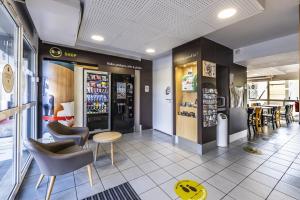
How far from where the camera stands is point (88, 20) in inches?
96.7

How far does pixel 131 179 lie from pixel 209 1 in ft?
9.47

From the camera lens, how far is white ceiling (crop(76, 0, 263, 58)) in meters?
1.96

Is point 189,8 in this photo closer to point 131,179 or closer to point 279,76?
point 131,179

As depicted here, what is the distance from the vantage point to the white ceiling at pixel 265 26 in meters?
2.19

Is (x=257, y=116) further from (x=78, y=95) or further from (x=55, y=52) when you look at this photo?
(x=55, y=52)

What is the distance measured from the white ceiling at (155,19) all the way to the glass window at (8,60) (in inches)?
40.5

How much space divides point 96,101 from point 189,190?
11.0 ft

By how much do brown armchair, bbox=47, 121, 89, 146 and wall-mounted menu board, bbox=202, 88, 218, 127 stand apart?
2667 millimetres

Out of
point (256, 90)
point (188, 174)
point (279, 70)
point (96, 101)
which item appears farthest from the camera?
point (256, 90)

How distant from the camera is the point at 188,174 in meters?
2.32

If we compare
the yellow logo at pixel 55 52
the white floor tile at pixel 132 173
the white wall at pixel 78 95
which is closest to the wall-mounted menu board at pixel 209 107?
the white floor tile at pixel 132 173

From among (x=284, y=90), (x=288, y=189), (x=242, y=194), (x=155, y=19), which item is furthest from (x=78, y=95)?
(x=284, y=90)

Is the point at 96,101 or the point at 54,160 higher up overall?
the point at 96,101

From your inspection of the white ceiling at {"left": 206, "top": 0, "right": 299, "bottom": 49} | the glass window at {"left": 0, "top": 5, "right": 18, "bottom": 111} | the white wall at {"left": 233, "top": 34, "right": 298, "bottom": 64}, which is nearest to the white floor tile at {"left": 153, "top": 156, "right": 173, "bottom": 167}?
the glass window at {"left": 0, "top": 5, "right": 18, "bottom": 111}
